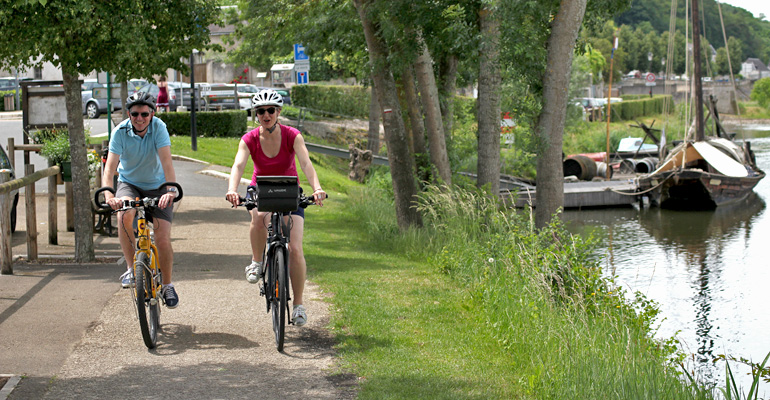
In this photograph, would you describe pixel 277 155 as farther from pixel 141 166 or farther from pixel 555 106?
pixel 555 106

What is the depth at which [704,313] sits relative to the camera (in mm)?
13992

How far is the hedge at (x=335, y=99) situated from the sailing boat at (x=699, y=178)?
16.2 m

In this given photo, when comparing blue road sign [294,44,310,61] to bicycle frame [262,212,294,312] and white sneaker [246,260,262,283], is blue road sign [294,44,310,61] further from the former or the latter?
bicycle frame [262,212,294,312]

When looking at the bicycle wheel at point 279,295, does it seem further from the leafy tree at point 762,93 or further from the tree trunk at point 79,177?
the leafy tree at point 762,93

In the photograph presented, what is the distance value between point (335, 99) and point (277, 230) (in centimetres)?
3918

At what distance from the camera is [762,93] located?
10656 cm

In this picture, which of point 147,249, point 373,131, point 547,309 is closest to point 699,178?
point 373,131

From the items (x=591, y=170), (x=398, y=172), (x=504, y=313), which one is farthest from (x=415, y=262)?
(x=591, y=170)

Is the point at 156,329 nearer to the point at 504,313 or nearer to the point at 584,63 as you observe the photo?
the point at 504,313

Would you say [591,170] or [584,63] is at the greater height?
[584,63]

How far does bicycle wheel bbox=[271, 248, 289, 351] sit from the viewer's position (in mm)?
6109

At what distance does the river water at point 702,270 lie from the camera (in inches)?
467

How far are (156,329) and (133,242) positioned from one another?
2.31ft

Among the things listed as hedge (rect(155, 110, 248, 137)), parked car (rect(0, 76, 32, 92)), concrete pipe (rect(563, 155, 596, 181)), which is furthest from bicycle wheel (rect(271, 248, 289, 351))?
parked car (rect(0, 76, 32, 92))
